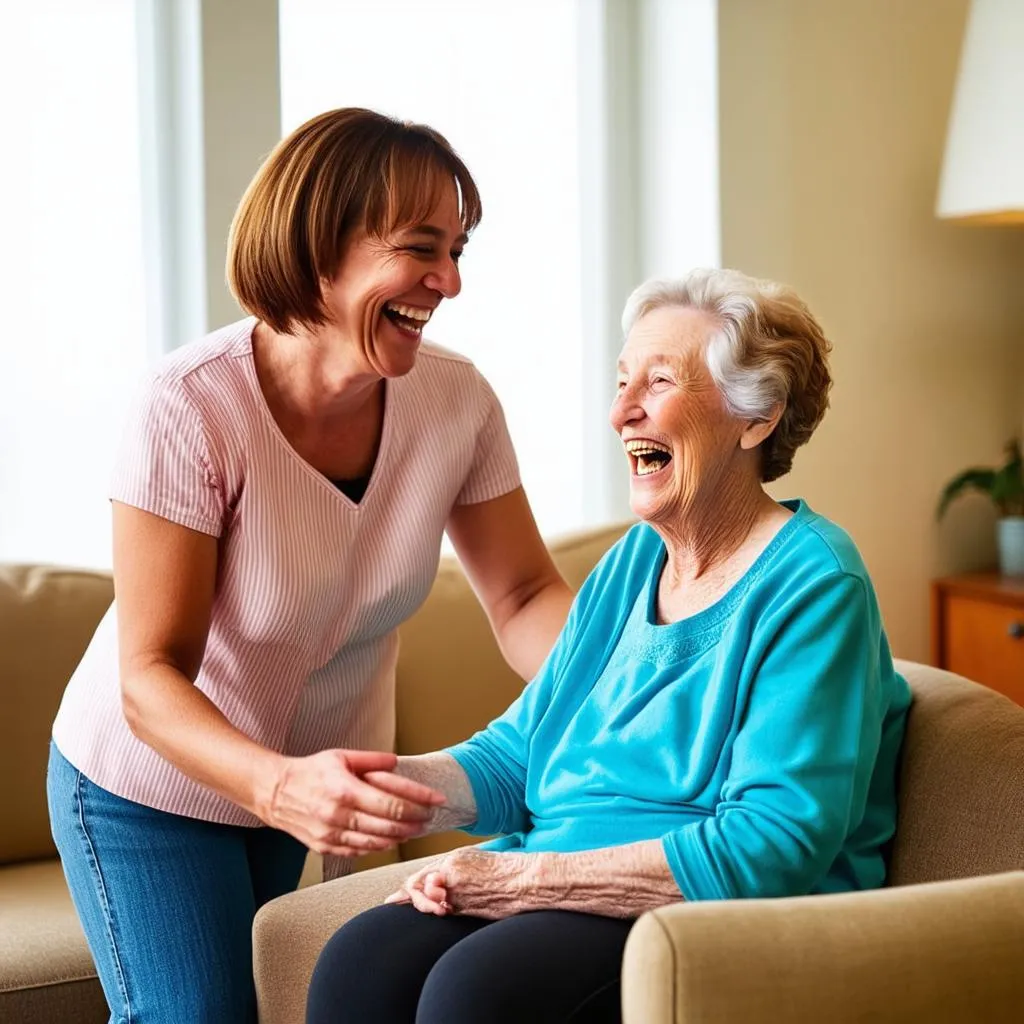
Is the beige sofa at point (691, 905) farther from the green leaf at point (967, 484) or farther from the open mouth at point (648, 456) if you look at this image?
the green leaf at point (967, 484)

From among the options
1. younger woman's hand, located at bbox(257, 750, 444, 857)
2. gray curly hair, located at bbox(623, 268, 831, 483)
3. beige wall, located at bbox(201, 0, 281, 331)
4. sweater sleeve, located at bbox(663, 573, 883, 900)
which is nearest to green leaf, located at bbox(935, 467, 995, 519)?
beige wall, located at bbox(201, 0, 281, 331)

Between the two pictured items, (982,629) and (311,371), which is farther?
(982,629)

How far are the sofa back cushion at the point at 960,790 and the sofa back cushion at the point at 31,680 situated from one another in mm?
1355

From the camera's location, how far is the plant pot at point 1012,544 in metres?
3.51

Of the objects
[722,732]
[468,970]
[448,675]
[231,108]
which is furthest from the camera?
[231,108]

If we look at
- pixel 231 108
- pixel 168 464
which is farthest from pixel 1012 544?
pixel 168 464

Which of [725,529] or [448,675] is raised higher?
[725,529]

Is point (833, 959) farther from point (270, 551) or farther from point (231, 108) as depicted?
point (231, 108)

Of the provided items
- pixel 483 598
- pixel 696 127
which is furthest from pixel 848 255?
pixel 483 598

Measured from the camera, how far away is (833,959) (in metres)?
1.21

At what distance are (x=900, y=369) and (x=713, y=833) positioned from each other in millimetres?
2399

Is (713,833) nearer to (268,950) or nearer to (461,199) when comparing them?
(268,950)

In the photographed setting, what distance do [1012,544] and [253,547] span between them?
2.42 m

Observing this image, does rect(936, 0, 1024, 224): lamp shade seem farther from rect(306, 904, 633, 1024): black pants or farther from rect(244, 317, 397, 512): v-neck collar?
rect(306, 904, 633, 1024): black pants
